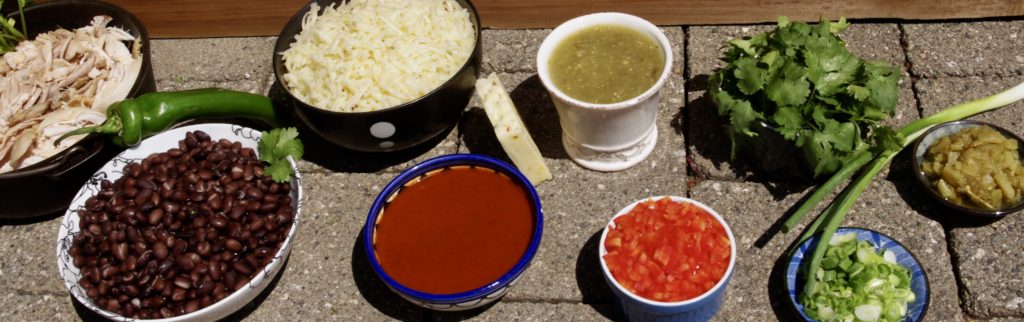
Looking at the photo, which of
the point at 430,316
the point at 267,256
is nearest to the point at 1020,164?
the point at 430,316

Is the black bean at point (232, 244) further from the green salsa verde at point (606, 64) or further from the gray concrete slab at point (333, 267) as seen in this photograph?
the green salsa verde at point (606, 64)

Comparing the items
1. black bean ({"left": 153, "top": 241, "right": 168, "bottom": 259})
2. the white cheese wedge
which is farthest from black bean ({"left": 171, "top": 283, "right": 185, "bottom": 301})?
the white cheese wedge

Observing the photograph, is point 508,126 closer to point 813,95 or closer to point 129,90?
point 813,95

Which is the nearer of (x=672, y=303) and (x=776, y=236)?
(x=672, y=303)

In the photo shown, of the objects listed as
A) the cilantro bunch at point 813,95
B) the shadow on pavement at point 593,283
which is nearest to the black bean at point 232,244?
the shadow on pavement at point 593,283

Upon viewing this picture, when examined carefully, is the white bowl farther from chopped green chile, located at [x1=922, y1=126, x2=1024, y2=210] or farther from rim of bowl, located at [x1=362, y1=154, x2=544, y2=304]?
chopped green chile, located at [x1=922, y1=126, x2=1024, y2=210]

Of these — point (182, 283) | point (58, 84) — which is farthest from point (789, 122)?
point (58, 84)

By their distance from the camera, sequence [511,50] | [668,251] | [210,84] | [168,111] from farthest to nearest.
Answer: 1. [210,84]
2. [511,50]
3. [168,111]
4. [668,251]
